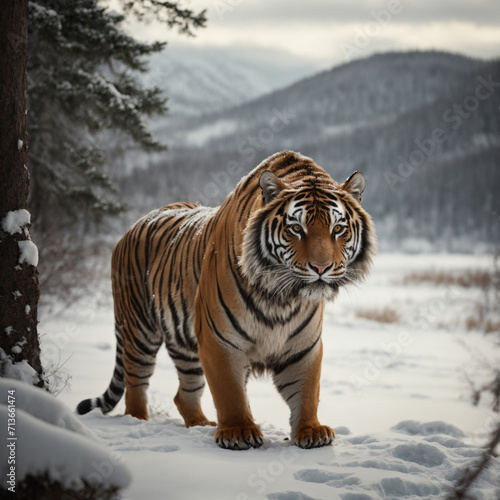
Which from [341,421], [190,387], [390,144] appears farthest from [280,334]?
[390,144]

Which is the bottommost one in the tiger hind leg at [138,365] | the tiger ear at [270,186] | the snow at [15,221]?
the tiger hind leg at [138,365]

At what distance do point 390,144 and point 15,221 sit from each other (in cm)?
8317

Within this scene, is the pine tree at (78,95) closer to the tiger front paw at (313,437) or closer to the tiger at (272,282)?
the tiger at (272,282)

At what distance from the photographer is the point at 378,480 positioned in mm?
2518

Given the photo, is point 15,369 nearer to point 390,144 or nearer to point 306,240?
point 306,240

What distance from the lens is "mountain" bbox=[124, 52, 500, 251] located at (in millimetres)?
50094

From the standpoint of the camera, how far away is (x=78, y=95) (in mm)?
6809

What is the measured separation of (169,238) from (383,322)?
28.0ft

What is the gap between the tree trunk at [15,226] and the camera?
2893 mm

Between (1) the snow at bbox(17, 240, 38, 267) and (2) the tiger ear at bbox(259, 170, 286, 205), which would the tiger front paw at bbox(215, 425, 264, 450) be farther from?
(1) the snow at bbox(17, 240, 38, 267)

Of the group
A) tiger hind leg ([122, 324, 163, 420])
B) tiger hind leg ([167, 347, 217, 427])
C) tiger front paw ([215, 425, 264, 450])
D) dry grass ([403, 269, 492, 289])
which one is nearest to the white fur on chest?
tiger front paw ([215, 425, 264, 450])

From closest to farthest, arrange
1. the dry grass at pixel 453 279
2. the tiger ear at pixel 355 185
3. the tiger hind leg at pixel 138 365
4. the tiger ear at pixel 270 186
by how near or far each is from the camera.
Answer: the tiger ear at pixel 270 186 → the tiger ear at pixel 355 185 → the tiger hind leg at pixel 138 365 → the dry grass at pixel 453 279

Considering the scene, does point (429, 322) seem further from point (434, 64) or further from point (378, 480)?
point (434, 64)

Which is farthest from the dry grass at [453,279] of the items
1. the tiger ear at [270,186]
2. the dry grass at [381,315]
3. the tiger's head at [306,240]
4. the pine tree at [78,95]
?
the tiger ear at [270,186]
